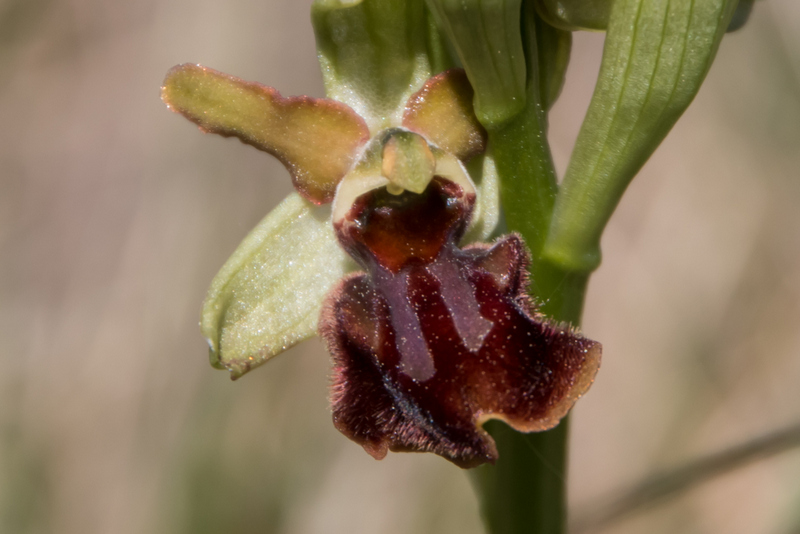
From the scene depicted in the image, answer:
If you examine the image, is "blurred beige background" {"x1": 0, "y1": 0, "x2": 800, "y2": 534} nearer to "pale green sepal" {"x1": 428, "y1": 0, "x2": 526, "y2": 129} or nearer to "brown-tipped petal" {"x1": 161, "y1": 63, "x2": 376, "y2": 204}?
"brown-tipped petal" {"x1": 161, "y1": 63, "x2": 376, "y2": 204}

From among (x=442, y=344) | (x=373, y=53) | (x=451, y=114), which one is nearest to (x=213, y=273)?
(x=373, y=53)

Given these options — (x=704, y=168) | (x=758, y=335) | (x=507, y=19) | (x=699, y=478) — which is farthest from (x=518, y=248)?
(x=704, y=168)

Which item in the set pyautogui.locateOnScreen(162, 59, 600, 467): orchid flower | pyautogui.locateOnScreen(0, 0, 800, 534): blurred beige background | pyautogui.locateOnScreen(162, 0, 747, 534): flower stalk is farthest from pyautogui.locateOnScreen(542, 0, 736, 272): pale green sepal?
pyautogui.locateOnScreen(0, 0, 800, 534): blurred beige background

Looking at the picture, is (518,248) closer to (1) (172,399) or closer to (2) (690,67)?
(2) (690,67)

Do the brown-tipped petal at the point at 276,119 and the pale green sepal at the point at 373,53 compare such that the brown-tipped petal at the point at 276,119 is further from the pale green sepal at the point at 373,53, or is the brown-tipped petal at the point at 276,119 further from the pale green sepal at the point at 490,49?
the pale green sepal at the point at 490,49

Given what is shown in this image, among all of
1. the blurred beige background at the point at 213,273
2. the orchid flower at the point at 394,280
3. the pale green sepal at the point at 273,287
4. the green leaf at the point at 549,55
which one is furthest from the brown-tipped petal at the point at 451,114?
the blurred beige background at the point at 213,273
